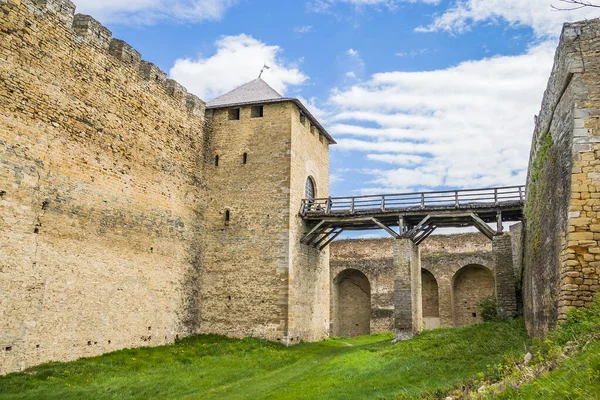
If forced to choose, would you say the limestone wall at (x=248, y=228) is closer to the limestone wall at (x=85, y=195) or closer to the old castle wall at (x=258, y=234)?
the old castle wall at (x=258, y=234)

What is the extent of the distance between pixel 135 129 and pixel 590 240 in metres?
11.4

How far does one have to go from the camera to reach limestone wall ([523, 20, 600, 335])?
702 cm

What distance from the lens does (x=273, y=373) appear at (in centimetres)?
1179

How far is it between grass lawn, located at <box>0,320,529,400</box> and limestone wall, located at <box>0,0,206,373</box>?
2.87 feet

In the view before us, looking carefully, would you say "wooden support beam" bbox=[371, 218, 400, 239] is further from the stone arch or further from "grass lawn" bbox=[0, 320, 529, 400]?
"grass lawn" bbox=[0, 320, 529, 400]

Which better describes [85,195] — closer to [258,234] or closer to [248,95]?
[258,234]

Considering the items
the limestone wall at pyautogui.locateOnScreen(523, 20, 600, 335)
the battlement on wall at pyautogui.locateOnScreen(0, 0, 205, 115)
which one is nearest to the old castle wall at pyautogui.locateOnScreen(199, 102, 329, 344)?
the battlement on wall at pyautogui.locateOnScreen(0, 0, 205, 115)

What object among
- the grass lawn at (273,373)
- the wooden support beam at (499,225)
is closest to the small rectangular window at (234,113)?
the grass lawn at (273,373)

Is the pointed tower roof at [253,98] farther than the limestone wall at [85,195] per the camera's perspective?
Yes

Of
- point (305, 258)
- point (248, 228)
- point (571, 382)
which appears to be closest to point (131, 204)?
point (248, 228)

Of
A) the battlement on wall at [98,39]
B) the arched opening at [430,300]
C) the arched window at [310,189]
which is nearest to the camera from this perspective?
the battlement on wall at [98,39]

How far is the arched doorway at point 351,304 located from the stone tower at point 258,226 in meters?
6.44

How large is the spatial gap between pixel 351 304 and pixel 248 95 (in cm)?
1206

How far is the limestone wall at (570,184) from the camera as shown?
702 cm
